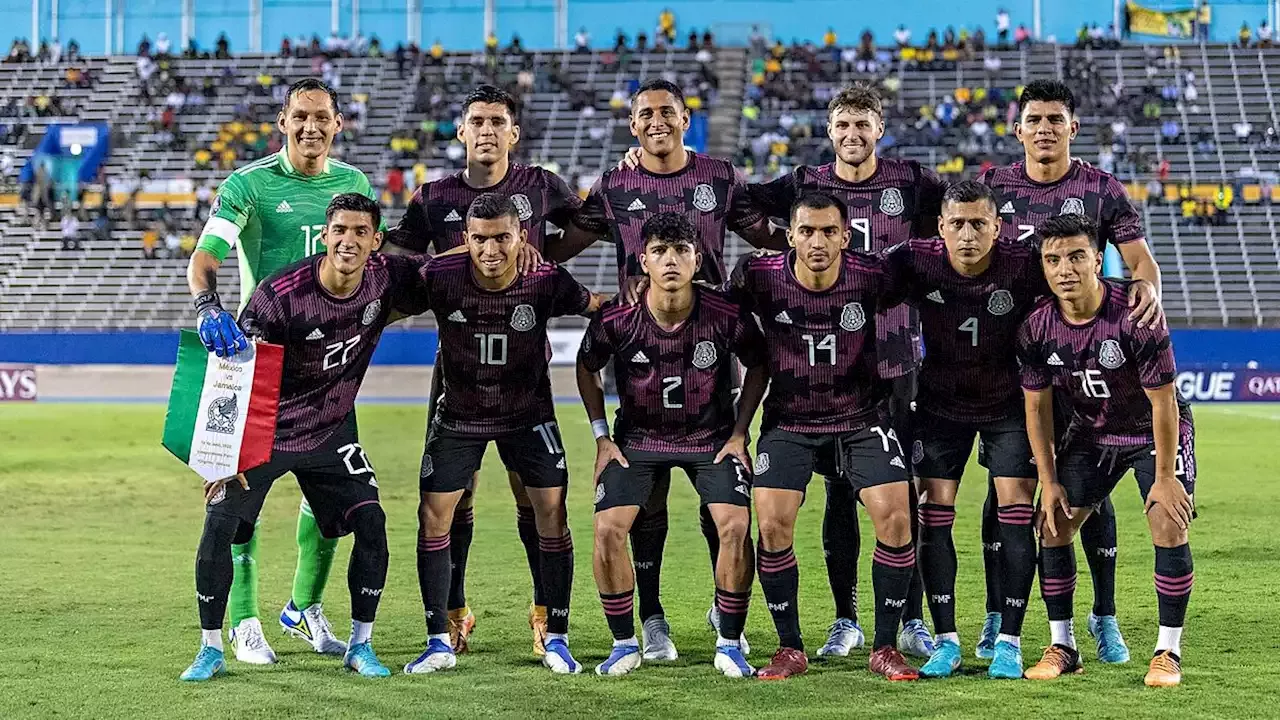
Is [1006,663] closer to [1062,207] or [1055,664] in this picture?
[1055,664]

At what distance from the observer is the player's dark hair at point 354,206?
6.24 metres

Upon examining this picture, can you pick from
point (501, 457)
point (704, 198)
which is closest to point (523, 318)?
point (501, 457)

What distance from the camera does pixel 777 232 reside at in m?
7.12

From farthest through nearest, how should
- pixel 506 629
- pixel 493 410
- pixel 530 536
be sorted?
pixel 506 629 < pixel 530 536 < pixel 493 410

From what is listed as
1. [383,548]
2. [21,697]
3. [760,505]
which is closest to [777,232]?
[760,505]

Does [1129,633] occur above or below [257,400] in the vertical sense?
below

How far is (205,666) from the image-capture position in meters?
6.12

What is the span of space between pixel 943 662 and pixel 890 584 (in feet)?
1.28

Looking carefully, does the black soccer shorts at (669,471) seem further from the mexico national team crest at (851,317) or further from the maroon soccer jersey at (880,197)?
the maroon soccer jersey at (880,197)

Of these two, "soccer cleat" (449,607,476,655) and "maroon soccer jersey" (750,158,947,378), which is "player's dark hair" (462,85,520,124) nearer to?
"maroon soccer jersey" (750,158,947,378)

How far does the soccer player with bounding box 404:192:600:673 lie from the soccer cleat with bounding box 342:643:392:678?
0.26 m

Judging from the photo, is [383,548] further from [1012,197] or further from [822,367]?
[1012,197]

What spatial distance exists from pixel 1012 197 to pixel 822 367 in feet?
4.10

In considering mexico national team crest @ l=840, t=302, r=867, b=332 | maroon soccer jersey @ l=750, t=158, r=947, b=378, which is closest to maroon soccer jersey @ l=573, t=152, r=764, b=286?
maroon soccer jersey @ l=750, t=158, r=947, b=378
